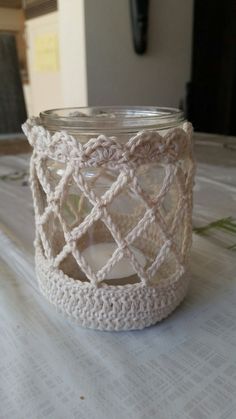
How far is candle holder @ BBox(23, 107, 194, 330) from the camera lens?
0.76 ft

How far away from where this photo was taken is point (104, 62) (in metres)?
1.64

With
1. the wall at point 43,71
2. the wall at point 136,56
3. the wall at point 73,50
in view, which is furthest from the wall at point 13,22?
the wall at point 136,56

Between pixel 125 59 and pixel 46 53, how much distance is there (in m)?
0.62

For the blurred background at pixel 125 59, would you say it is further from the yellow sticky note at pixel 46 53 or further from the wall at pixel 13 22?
the wall at pixel 13 22

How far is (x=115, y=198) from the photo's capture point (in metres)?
0.25

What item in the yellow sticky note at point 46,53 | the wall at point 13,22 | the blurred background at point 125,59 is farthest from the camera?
the wall at point 13,22

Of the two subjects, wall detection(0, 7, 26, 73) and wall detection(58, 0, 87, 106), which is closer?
wall detection(58, 0, 87, 106)

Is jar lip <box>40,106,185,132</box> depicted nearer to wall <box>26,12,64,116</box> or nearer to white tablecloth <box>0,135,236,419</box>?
white tablecloth <box>0,135,236,419</box>

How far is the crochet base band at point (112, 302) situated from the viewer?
254mm

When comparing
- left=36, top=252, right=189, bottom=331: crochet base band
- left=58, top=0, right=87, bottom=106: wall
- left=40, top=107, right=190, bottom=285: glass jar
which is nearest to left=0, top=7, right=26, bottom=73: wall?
left=58, top=0, right=87, bottom=106: wall

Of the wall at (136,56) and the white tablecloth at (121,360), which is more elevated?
the wall at (136,56)

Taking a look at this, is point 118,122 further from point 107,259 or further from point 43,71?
point 43,71

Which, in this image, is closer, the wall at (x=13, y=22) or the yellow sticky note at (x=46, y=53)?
the yellow sticky note at (x=46, y=53)

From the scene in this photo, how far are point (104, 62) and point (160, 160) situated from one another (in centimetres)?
154
